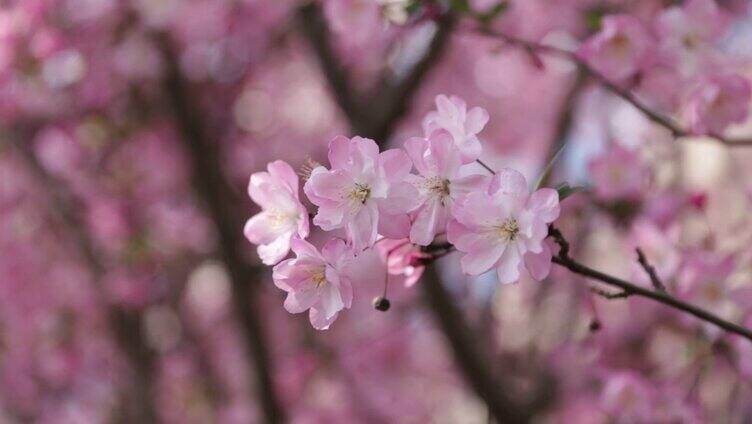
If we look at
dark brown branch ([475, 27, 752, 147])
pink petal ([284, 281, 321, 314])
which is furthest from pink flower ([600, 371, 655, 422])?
pink petal ([284, 281, 321, 314])

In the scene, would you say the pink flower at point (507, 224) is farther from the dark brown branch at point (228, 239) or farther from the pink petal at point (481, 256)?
the dark brown branch at point (228, 239)

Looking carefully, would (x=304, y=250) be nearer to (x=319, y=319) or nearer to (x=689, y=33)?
(x=319, y=319)

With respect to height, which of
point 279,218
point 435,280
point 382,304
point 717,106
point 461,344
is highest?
point 279,218

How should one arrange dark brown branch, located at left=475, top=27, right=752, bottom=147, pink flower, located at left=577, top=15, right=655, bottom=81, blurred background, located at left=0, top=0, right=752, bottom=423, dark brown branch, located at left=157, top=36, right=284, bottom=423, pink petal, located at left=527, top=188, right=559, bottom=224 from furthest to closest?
dark brown branch, located at left=157, top=36, right=284, bottom=423, blurred background, located at left=0, top=0, right=752, bottom=423, pink flower, located at left=577, top=15, right=655, bottom=81, dark brown branch, located at left=475, top=27, right=752, bottom=147, pink petal, located at left=527, top=188, right=559, bottom=224

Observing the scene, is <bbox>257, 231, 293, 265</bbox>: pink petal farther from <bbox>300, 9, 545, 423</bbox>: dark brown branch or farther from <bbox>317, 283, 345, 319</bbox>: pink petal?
<bbox>300, 9, 545, 423</bbox>: dark brown branch

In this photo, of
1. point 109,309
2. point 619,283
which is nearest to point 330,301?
point 619,283

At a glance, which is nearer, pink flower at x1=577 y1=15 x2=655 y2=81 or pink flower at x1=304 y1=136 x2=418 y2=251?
pink flower at x1=304 y1=136 x2=418 y2=251

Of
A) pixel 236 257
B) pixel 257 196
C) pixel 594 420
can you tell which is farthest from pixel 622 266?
pixel 257 196
